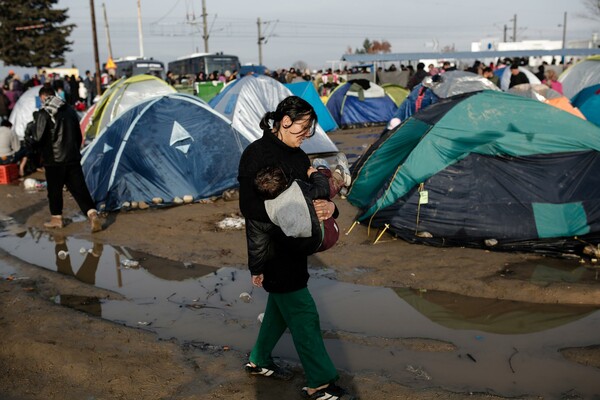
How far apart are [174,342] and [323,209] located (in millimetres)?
1989

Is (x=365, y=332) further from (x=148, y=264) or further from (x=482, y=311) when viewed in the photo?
(x=148, y=264)

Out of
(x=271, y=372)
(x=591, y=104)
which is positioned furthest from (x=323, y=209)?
(x=591, y=104)

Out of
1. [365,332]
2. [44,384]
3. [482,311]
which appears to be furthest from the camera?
[482,311]

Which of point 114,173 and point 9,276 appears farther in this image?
point 114,173

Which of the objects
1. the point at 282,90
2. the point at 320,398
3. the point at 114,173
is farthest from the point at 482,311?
the point at 282,90

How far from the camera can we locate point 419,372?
4016mm

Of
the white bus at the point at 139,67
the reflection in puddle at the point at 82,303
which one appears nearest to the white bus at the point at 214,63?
the white bus at the point at 139,67

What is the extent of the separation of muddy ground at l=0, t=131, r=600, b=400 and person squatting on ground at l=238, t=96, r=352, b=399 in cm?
36

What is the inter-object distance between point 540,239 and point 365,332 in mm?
2691

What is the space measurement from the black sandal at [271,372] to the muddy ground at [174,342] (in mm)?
61

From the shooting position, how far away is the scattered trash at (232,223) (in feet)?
26.3

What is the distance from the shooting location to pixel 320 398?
11.5 ft

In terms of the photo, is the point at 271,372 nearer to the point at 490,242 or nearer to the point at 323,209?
the point at 323,209

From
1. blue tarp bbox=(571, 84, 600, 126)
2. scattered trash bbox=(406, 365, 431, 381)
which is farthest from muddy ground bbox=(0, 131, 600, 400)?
blue tarp bbox=(571, 84, 600, 126)
